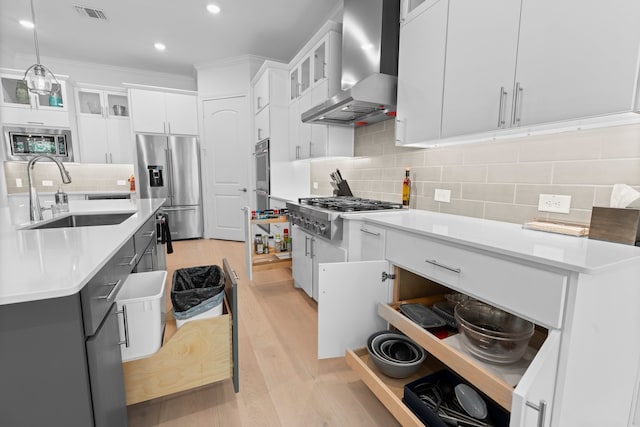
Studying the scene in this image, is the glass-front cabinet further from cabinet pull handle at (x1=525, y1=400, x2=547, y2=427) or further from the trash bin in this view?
cabinet pull handle at (x1=525, y1=400, x2=547, y2=427)

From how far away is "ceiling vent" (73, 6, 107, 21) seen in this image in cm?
325

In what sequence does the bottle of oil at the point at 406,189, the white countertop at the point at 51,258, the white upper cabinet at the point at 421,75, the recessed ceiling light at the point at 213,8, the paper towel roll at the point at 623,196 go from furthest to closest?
the recessed ceiling light at the point at 213,8 → the bottle of oil at the point at 406,189 → the white upper cabinet at the point at 421,75 → the paper towel roll at the point at 623,196 → the white countertop at the point at 51,258

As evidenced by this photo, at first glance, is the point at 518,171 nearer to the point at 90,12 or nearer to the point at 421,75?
the point at 421,75

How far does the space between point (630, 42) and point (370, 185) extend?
185 centimetres

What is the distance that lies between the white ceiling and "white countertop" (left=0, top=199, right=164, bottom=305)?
2918 mm

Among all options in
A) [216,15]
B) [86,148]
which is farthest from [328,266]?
[86,148]

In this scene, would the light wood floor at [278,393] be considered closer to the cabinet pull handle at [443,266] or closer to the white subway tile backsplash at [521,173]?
the cabinet pull handle at [443,266]

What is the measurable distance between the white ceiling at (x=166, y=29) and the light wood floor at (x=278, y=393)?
3191 millimetres

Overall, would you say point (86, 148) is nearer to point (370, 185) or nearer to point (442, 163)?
point (370, 185)

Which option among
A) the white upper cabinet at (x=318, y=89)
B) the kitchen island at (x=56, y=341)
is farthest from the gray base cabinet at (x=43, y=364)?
the white upper cabinet at (x=318, y=89)

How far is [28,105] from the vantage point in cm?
413

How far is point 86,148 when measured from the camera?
181 inches

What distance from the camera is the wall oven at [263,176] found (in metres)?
3.82

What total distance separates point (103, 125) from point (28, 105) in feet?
2.81
